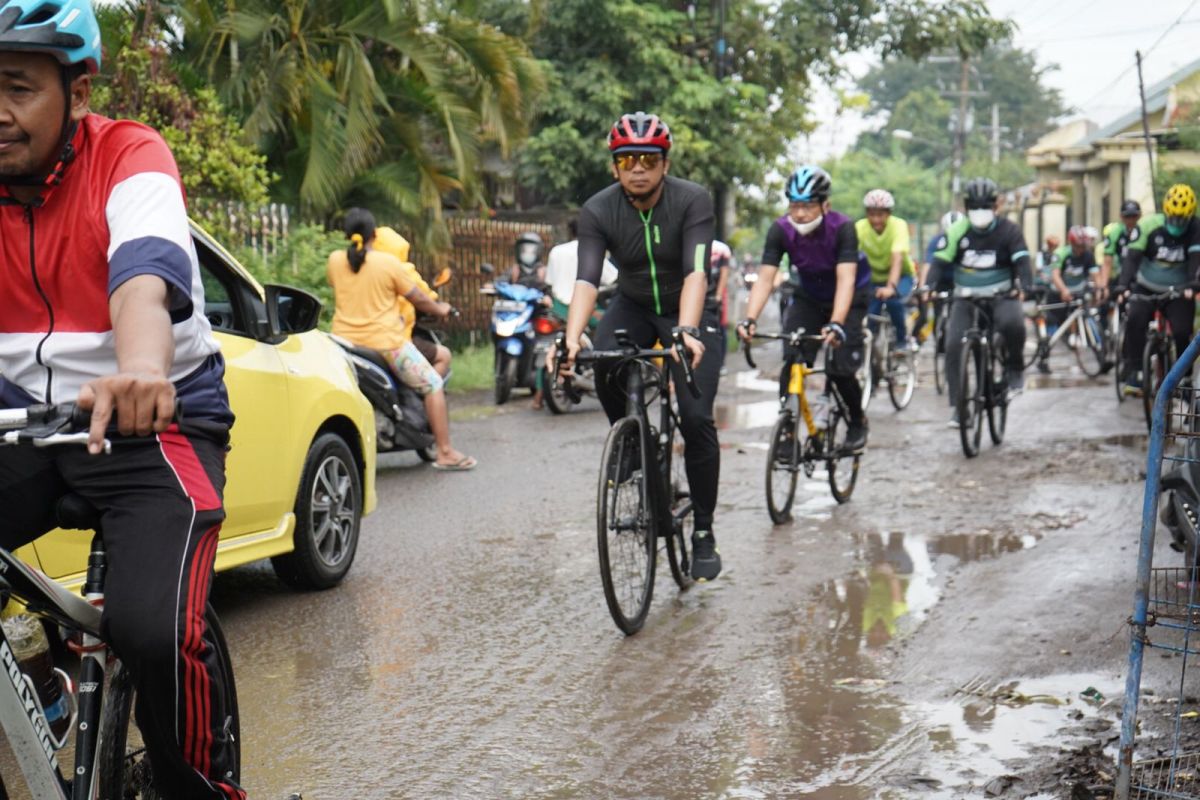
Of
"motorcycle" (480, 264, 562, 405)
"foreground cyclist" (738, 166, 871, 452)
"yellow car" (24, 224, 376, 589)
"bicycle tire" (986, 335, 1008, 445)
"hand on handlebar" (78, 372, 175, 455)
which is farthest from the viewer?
"motorcycle" (480, 264, 562, 405)

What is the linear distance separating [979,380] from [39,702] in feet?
32.4

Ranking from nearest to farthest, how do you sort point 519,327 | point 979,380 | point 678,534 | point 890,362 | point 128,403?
point 128,403 < point 678,534 < point 979,380 < point 519,327 < point 890,362

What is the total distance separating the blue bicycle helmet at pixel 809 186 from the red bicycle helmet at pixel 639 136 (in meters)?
2.61

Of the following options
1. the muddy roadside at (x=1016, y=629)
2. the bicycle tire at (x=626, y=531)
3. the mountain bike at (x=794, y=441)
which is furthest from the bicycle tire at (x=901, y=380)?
the bicycle tire at (x=626, y=531)

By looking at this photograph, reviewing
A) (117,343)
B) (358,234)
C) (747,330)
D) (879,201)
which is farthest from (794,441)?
(879,201)

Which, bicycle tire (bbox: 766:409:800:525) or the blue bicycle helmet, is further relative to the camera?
the blue bicycle helmet

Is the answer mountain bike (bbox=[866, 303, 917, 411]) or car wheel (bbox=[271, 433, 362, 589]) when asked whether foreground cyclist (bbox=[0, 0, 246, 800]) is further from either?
mountain bike (bbox=[866, 303, 917, 411])

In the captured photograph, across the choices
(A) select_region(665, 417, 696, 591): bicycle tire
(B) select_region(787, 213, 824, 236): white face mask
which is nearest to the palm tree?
(B) select_region(787, 213, 824, 236): white face mask

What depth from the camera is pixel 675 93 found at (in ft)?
90.7

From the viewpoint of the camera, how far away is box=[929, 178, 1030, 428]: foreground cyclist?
39.2 ft

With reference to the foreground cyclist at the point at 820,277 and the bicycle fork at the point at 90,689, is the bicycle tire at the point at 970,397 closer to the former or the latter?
the foreground cyclist at the point at 820,277

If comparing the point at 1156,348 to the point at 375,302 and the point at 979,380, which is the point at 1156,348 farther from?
the point at 375,302

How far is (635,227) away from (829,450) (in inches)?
126

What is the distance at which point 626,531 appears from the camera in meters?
6.46
